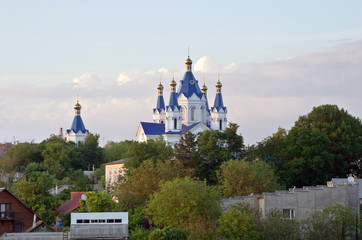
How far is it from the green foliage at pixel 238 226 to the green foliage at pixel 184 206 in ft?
9.37

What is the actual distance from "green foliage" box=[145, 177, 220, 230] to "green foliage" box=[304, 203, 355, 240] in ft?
20.8

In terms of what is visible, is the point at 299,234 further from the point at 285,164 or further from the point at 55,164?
the point at 55,164

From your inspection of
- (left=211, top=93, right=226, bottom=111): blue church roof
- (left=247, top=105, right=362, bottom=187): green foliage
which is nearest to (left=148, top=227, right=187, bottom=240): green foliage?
(left=247, top=105, right=362, bottom=187): green foliage

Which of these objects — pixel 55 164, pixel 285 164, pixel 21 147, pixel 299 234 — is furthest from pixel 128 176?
pixel 21 147

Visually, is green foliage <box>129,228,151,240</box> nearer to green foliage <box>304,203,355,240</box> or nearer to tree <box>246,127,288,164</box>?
green foliage <box>304,203,355,240</box>

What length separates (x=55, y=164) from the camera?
123m

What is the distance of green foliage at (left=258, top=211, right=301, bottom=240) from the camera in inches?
1860

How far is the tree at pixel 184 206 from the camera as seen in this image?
51.8m

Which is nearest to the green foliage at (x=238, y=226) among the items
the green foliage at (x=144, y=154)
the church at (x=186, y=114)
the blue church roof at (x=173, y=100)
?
the green foliage at (x=144, y=154)

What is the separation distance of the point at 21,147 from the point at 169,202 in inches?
3283

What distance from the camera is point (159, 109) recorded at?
141 m

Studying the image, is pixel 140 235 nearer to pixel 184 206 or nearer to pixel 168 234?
pixel 168 234

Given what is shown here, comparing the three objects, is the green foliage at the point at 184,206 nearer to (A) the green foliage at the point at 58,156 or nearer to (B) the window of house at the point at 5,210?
(B) the window of house at the point at 5,210

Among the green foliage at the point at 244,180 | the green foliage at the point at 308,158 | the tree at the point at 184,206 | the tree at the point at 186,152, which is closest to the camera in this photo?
the tree at the point at 184,206
